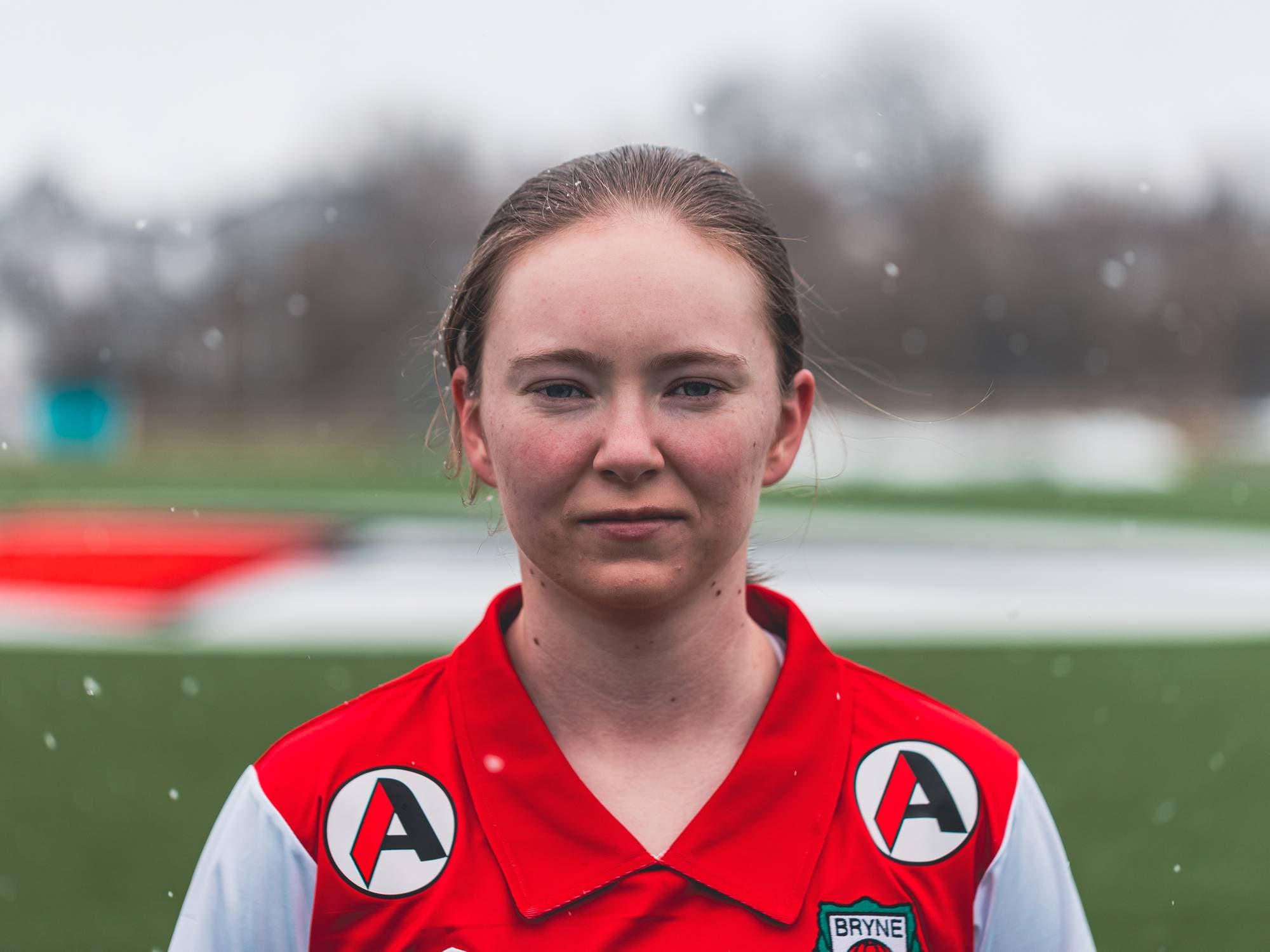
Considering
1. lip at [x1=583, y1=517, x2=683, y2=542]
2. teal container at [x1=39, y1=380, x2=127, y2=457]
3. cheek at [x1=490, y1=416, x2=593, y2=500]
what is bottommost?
lip at [x1=583, y1=517, x2=683, y2=542]

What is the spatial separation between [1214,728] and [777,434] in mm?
5504

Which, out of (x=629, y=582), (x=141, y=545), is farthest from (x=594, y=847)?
(x=141, y=545)

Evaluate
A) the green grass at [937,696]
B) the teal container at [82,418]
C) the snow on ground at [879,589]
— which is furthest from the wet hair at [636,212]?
the teal container at [82,418]

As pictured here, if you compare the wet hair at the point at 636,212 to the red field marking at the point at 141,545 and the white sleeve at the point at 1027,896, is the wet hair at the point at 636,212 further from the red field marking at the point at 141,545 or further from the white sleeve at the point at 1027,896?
the red field marking at the point at 141,545

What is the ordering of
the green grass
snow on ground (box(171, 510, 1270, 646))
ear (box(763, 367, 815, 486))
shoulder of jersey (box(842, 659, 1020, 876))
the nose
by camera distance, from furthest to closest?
1. snow on ground (box(171, 510, 1270, 646))
2. the green grass
3. ear (box(763, 367, 815, 486))
4. shoulder of jersey (box(842, 659, 1020, 876))
5. the nose

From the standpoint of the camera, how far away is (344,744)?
1425 mm

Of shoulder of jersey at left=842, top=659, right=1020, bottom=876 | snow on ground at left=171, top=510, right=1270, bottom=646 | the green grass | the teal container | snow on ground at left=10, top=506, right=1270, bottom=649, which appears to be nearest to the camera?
shoulder of jersey at left=842, top=659, right=1020, bottom=876

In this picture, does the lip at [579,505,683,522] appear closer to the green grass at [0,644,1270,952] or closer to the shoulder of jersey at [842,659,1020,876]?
the shoulder of jersey at [842,659,1020,876]

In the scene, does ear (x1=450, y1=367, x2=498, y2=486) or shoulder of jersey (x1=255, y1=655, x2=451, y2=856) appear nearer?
shoulder of jersey (x1=255, y1=655, x2=451, y2=856)

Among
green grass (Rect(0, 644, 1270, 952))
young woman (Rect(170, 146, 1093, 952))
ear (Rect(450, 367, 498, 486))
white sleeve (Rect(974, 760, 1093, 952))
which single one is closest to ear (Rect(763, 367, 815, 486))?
young woman (Rect(170, 146, 1093, 952))

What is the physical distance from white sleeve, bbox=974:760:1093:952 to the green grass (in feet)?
8.32

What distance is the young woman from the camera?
1333 mm

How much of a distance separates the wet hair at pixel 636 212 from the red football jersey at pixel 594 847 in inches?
16.0

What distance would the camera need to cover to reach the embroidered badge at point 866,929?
1.35 m
